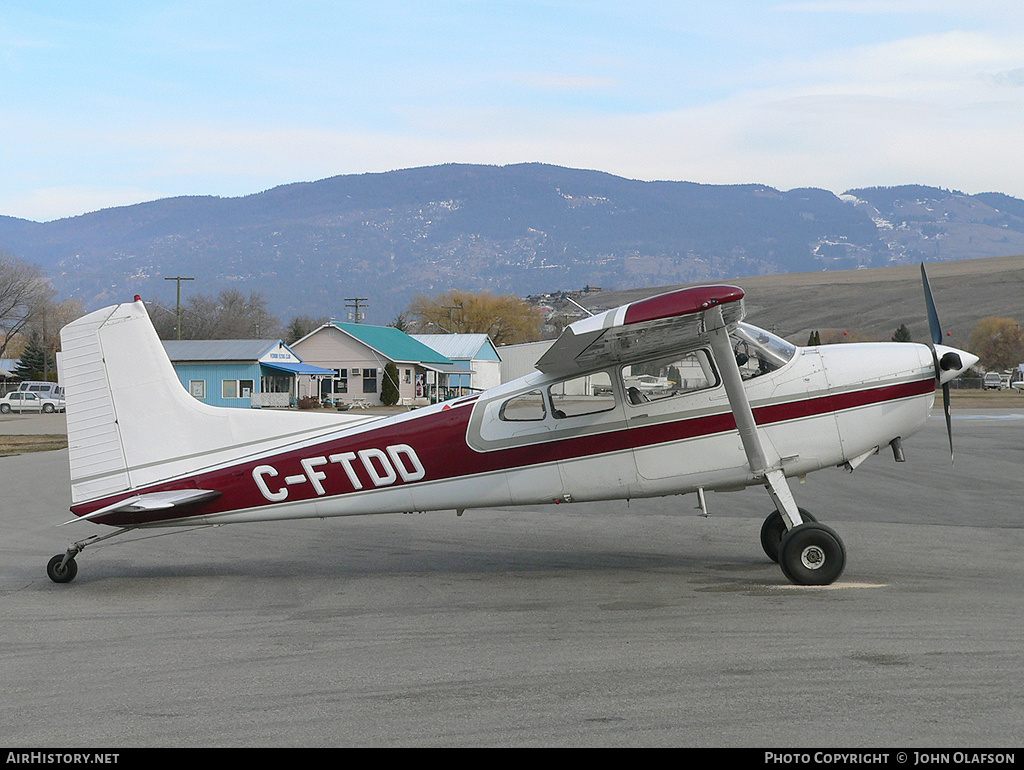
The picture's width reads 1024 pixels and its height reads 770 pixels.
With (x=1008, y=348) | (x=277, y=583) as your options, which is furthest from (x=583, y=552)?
(x=1008, y=348)

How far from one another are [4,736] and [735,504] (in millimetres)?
11194

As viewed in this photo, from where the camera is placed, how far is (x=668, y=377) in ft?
28.7

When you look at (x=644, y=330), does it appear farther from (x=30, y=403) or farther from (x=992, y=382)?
(x=992, y=382)

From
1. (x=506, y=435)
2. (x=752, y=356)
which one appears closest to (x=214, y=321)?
(x=506, y=435)

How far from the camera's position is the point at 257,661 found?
6.11 metres

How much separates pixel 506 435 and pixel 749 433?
2288 mm

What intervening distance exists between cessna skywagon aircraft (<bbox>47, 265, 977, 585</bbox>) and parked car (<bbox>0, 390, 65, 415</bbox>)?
2086 inches

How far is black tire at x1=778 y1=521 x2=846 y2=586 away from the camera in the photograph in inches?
314

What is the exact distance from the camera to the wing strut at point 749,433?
26.5ft

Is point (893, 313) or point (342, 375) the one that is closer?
point (342, 375)

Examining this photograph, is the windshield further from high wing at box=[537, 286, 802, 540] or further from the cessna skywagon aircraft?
high wing at box=[537, 286, 802, 540]

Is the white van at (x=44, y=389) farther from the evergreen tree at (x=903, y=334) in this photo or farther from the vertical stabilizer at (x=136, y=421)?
the vertical stabilizer at (x=136, y=421)

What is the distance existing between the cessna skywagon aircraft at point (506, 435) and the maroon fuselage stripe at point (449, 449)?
0.5 inches
